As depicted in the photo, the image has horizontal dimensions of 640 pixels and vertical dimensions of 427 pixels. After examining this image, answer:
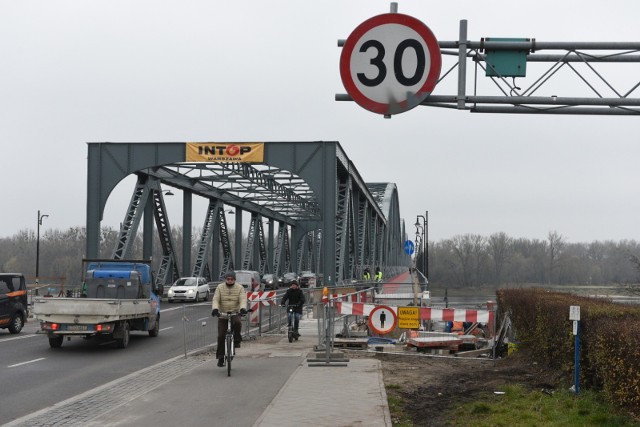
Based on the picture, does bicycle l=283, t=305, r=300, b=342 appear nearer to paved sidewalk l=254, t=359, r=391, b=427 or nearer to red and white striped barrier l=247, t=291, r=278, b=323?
red and white striped barrier l=247, t=291, r=278, b=323

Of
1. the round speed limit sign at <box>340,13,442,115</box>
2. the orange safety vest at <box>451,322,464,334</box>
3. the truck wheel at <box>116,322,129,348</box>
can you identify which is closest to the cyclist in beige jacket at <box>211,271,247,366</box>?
the round speed limit sign at <box>340,13,442,115</box>

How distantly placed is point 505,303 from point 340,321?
4.44 m

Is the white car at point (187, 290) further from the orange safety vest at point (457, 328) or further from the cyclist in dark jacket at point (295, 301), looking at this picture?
the cyclist in dark jacket at point (295, 301)

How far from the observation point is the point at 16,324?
23.1 m

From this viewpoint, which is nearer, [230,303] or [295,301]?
[230,303]

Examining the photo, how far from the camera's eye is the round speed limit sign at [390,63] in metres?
7.96

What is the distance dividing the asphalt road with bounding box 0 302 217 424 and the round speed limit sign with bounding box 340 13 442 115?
6068 millimetres

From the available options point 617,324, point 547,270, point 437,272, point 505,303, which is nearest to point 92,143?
point 505,303

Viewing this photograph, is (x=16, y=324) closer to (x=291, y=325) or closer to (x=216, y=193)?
(x=291, y=325)

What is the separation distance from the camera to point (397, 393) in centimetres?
1087

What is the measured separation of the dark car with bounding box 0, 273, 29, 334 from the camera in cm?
2228

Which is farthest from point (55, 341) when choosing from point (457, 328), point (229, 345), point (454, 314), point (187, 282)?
point (187, 282)

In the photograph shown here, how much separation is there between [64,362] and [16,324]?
8.21 metres

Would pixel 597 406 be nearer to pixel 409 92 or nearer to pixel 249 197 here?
pixel 409 92
